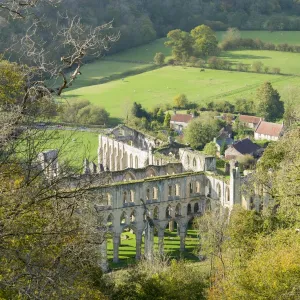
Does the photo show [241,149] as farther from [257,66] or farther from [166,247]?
[257,66]

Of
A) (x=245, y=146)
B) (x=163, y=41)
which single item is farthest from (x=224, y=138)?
(x=163, y=41)

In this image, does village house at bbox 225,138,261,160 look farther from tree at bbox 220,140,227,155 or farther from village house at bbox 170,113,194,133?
village house at bbox 170,113,194,133

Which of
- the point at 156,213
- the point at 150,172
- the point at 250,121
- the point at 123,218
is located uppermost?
the point at 250,121

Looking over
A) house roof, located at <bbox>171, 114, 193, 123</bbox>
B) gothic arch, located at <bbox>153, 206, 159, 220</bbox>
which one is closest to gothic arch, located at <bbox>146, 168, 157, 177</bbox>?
gothic arch, located at <bbox>153, 206, 159, 220</bbox>

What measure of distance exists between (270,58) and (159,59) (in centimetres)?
1723

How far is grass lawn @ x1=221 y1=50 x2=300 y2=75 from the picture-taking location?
107 m

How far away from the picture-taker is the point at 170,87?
9962 centimetres

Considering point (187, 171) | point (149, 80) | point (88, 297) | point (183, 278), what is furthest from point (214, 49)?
point (88, 297)

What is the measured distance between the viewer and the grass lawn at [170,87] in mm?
91375

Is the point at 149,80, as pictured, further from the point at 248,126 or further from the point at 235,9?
the point at 235,9

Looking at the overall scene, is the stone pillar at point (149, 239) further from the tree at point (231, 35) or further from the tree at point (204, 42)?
the tree at point (231, 35)

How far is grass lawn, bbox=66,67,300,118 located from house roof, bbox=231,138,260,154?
1843cm

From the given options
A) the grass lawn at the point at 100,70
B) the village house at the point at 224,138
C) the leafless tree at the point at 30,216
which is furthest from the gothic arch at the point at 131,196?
the grass lawn at the point at 100,70

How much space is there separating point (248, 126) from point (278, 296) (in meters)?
58.8
